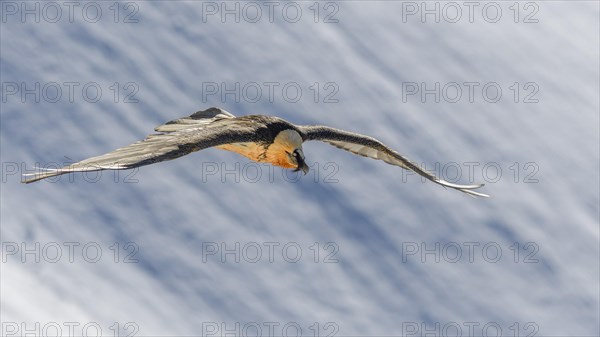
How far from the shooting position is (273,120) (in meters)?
36.8

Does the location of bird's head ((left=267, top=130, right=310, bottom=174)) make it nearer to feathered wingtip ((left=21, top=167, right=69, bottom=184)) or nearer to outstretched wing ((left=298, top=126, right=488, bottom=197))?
outstretched wing ((left=298, top=126, right=488, bottom=197))

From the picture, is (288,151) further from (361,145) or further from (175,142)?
(175,142)

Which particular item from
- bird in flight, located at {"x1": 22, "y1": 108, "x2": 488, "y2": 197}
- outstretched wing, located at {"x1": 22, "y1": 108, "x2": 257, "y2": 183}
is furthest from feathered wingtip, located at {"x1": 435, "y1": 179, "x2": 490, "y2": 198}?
outstretched wing, located at {"x1": 22, "y1": 108, "x2": 257, "y2": 183}

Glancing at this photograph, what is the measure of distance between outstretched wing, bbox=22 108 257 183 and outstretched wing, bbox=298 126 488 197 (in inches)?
143

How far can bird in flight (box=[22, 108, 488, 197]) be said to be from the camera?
1060 inches

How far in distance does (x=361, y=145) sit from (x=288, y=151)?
5778 millimetres

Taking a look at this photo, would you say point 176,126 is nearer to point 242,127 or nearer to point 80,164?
point 242,127

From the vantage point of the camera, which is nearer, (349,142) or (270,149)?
(270,149)

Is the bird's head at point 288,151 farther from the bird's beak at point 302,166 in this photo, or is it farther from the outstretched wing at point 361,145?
the outstretched wing at point 361,145

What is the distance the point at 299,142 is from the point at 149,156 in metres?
10.7

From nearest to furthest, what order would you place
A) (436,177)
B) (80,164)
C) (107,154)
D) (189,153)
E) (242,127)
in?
(80,164), (107,154), (189,153), (242,127), (436,177)

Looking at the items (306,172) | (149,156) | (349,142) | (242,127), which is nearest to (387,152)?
(349,142)

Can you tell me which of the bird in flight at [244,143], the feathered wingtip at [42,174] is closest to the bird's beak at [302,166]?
the bird in flight at [244,143]

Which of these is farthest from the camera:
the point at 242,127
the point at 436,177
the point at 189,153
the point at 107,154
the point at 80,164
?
the point at 436,177
